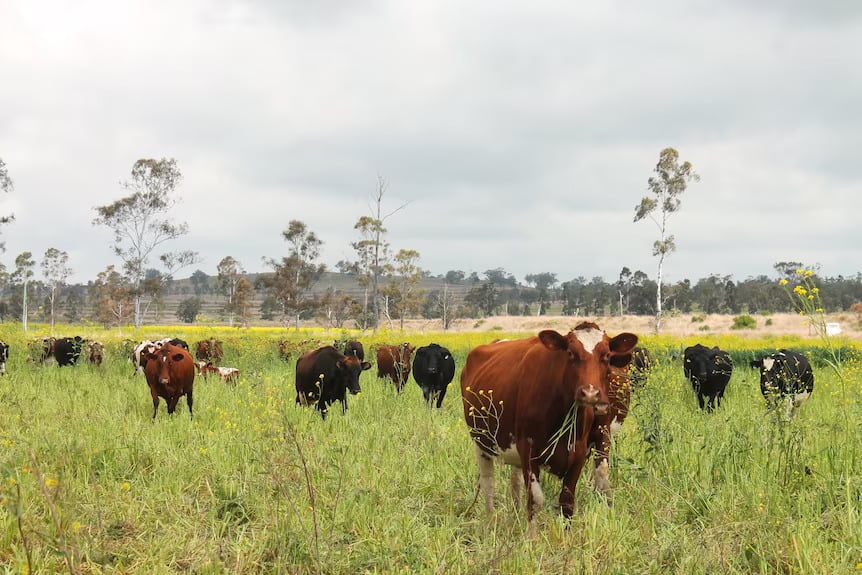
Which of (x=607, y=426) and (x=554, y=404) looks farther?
(x=607, y=426)

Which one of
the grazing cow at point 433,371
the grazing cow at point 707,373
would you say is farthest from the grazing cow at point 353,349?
the grazing cow at point 707,373

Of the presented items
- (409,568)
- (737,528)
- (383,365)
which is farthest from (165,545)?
(383,365)

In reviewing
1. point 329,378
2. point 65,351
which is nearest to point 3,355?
point 65,351

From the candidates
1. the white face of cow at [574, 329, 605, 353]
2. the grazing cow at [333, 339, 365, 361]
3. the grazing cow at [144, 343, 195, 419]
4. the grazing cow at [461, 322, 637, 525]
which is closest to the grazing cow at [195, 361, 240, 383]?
the grazing cow at [333, 339, 365, 361]

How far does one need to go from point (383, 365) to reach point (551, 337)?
38.3 ft

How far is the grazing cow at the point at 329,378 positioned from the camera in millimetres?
10719

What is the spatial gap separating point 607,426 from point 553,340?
1.30 meters

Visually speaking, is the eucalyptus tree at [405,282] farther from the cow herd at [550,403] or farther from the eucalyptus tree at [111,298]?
the cow herd at [550,403]

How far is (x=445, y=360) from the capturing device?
41.5ft

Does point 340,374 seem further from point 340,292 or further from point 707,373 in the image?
point 340,292

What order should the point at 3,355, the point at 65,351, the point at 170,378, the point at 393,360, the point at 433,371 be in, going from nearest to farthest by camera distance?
the point at 170,378 → the point at 433,371 → the point at 393,360 → the point at 3,355 → the point at 65,351

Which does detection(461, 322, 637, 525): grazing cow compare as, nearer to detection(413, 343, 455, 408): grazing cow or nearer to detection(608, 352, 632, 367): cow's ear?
detection(608, 352, 632, 367): cow's ear

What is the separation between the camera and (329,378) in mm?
10859

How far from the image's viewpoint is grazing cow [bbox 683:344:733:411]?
11516mm
